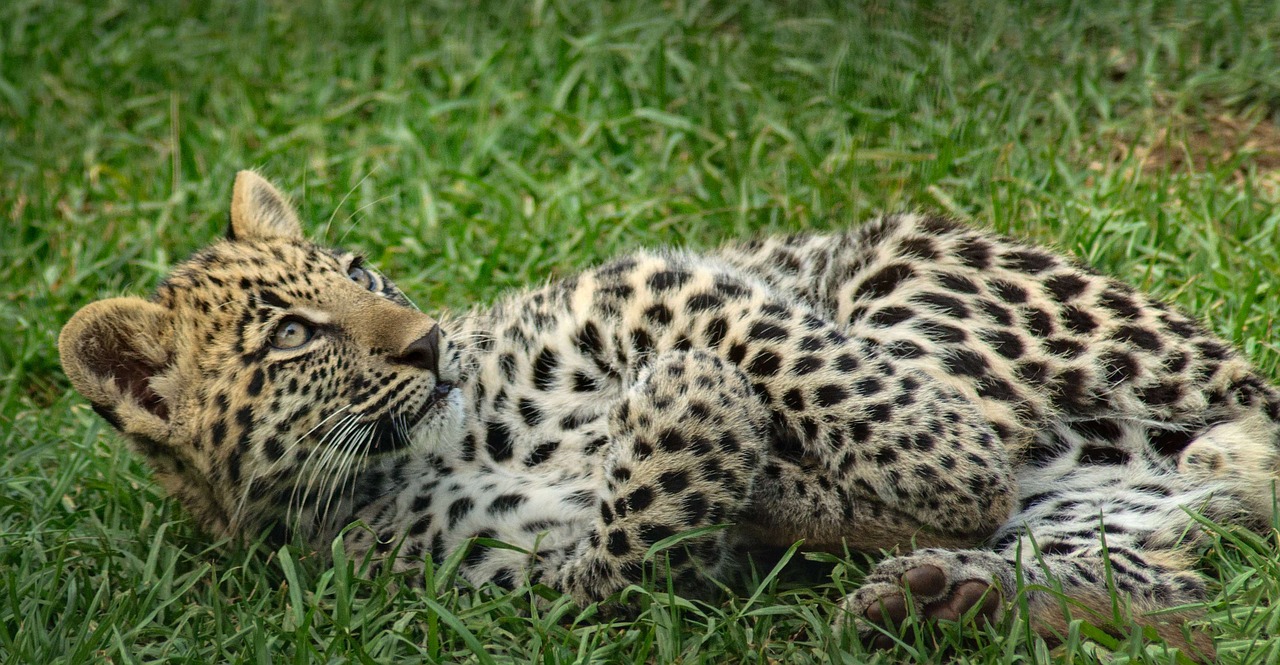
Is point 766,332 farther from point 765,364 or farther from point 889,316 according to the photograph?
point 889,316

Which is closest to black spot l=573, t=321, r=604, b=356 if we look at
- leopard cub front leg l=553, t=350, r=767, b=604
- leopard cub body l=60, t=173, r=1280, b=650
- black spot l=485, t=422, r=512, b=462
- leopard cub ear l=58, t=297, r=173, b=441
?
leopard cub body l=60, t=173, r=1280, b=650

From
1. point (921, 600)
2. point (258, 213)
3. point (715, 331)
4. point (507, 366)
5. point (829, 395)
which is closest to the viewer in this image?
point (921, 600)

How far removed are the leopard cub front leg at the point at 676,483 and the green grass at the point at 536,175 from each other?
147 mm

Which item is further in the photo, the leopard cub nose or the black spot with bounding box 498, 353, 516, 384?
the black spot with bounding box 498, 353, 516, 384

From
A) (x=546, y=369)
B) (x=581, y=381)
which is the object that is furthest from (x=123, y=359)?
(x=581, y=381)

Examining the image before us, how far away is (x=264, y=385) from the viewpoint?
4.88 metres

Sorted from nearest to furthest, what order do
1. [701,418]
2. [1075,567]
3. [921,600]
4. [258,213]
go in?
[921,600] < [1075,567] < [701,418] < [258,213]

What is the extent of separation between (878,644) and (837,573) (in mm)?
415

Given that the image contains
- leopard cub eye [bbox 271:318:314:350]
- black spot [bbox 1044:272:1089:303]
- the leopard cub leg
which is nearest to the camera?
the leopard cub leg

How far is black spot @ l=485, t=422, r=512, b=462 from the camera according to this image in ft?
17.0

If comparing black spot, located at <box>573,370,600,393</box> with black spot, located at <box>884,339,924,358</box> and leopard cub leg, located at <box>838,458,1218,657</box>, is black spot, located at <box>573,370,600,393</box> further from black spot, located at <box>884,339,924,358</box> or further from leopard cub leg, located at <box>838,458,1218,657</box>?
leopard cub leg, located at <box>838,458,1218,657</box>

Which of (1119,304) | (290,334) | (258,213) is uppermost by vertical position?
(258,213)

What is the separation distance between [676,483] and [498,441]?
3.06ft

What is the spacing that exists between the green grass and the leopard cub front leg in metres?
0.15
